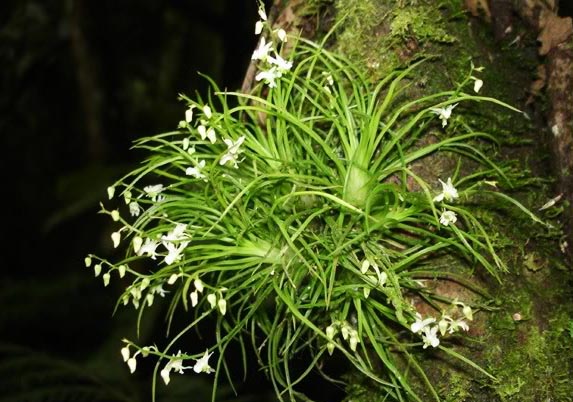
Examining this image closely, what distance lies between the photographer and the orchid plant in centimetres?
166

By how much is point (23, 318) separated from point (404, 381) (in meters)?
3.72

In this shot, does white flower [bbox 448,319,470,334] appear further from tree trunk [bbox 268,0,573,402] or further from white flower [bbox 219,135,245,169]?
white flower [bbox 219,135,245,169]

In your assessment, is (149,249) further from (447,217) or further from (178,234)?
(447,217)

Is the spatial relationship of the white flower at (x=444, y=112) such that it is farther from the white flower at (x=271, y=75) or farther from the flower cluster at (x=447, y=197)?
the white flower at (x=271, y=75)

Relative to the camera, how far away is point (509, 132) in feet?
6.34

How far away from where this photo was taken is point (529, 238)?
72.6 inches

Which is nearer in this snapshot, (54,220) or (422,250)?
(422,250)

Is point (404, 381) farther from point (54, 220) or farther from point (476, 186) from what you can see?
point (54, 220)

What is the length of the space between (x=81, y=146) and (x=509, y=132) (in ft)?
19.4

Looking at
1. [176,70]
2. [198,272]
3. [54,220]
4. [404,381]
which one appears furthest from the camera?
[176,70]

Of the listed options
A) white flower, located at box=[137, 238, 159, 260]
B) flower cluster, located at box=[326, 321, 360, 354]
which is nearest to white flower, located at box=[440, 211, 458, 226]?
flower cluster, located at box=[326, 321, 360, 354]

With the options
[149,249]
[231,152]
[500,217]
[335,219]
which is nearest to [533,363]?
[500,217]

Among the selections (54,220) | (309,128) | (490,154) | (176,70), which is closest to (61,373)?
(54,220)

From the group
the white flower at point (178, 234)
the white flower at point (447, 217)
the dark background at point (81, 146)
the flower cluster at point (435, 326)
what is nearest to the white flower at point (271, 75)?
the white flower at point (178, 234)
